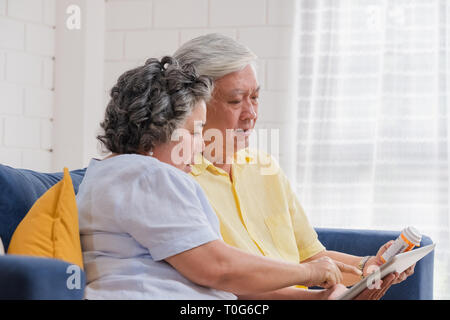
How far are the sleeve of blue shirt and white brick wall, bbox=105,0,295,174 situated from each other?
179 cm

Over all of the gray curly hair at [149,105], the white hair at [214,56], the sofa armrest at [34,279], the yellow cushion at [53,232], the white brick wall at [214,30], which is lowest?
the sofa armrest at [34,279]

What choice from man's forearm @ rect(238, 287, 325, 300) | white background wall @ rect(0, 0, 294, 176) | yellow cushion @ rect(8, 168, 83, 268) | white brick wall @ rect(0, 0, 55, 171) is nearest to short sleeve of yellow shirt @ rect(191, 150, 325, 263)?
man's forearm @ rect(238, 287, 325, 300)

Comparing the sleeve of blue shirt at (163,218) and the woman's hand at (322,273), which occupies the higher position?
the sleeve of blue shirt at (163,218)

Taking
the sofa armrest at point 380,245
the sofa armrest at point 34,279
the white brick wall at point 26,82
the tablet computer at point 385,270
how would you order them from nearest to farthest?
the sofa armrest at point 34,279 → the tablet computer at point 385,270 → the sofa armrest at point 380,245 → the white brick wall at point 26,82

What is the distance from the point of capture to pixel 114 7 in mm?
3176

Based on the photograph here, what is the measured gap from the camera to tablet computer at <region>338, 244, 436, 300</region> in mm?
1246

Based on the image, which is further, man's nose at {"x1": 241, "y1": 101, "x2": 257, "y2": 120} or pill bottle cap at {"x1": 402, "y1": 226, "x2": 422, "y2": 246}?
man's nose at {"x1": 241, "y1": 101, "x2": 257, "y2": 120}

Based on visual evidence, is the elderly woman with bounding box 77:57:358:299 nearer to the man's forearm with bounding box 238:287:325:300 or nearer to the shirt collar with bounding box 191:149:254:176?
the man's forearm with bounding box 238:287:325:300

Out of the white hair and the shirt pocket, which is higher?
the white hair

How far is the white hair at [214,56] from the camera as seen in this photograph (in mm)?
1691

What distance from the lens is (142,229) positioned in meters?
1.15

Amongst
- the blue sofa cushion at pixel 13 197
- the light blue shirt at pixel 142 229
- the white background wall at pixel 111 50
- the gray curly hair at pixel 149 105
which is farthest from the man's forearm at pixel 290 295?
the white background wall at pixel 111 50

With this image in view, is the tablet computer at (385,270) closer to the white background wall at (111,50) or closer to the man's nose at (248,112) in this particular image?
the man's nose at (248,112)

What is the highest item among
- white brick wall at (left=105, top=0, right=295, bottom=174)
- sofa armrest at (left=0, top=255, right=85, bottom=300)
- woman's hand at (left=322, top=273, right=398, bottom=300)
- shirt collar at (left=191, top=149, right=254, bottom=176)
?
white brick wall at (left=105, top=0, right=295, bottom=174)
